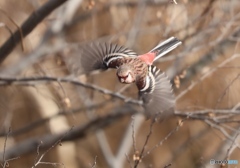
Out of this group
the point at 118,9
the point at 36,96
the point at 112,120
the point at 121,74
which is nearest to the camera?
the point at 121,74

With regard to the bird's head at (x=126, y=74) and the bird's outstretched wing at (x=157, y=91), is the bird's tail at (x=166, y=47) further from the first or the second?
the bird's head at (x=126, y=74)

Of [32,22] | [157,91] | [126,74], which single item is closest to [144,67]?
[157,91]

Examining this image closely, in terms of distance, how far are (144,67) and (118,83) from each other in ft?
8.67

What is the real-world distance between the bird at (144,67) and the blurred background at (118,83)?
114cm

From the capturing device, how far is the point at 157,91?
3.35m

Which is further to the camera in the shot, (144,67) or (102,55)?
(102,55)

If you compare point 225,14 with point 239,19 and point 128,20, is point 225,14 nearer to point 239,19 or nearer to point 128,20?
point 239,19

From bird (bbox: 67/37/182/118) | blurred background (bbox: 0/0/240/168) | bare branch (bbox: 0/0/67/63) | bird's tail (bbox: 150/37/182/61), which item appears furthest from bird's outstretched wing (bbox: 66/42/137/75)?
blurred background (bbox: 0/0/240/168)

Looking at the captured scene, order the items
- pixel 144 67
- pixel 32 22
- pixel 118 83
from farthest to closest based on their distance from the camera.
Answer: pixel 118 83 → pixel 32 22 → pixel 144 67

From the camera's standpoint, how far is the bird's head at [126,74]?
9.95 ft

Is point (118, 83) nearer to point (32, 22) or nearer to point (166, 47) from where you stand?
point (32, 22)

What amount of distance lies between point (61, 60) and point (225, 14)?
5.20 ft

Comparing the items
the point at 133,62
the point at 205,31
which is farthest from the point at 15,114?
the point at 133,62

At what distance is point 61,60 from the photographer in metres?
5.67
